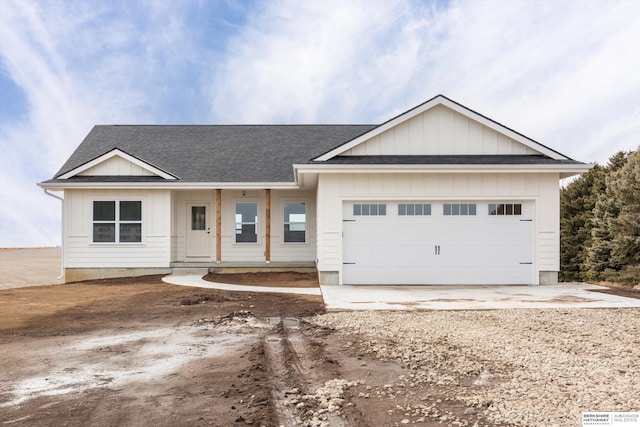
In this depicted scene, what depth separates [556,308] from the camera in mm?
9188

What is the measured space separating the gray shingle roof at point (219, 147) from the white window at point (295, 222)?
4.56 ft

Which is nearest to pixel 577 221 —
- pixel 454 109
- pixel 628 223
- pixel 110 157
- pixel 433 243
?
pixel 628 223

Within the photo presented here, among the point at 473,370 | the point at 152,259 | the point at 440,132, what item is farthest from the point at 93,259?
the point at 473,370

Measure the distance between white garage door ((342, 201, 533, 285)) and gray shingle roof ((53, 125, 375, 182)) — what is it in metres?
4.89

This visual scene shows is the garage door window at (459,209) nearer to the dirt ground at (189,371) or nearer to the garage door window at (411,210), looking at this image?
the garage door window at (411,210)

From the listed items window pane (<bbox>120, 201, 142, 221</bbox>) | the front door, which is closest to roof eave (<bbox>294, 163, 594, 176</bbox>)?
the front door

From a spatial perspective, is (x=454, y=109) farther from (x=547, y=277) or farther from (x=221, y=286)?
(x=221, y=286)

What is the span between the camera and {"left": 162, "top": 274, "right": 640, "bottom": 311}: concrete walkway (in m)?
9.46

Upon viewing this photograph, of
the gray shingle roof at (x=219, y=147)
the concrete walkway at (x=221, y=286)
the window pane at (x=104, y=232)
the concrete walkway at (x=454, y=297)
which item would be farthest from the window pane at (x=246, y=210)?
the concrete walkway at (x=454, y=297)

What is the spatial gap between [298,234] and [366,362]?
12.3 metres

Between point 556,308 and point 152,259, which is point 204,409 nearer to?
point 556,308

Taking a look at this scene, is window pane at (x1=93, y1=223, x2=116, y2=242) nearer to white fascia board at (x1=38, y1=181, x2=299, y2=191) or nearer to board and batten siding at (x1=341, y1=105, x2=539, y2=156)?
white fascia board at (x1=38, y1=181, x2=299, y2=191)

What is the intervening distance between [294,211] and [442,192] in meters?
6.63

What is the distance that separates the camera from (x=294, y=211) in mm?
17750
